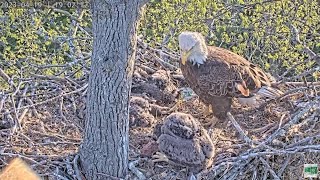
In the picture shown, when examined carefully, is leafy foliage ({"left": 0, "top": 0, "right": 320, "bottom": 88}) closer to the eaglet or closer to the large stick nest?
the large stick nest

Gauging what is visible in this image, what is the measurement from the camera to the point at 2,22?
22.4 ft

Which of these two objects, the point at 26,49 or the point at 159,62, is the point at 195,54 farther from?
the point at 26,49

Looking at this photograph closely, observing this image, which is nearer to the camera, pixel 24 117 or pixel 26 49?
pixel 24 117

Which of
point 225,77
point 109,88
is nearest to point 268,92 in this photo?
point 225,77

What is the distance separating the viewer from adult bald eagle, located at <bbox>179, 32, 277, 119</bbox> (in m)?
4.72

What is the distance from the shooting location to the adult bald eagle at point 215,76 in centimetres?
472

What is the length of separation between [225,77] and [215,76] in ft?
0.27

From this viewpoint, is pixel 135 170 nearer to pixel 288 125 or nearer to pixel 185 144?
pixel 185 144

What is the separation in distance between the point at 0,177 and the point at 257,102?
218 centimetres

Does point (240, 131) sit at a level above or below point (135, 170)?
above

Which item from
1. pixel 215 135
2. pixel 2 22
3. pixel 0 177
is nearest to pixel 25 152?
pixel 0 177

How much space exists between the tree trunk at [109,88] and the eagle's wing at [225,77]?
→ 111 centimetres

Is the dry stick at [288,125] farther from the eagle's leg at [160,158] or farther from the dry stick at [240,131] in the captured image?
the eagle's leg at [160,158]

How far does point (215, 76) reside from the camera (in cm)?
473
